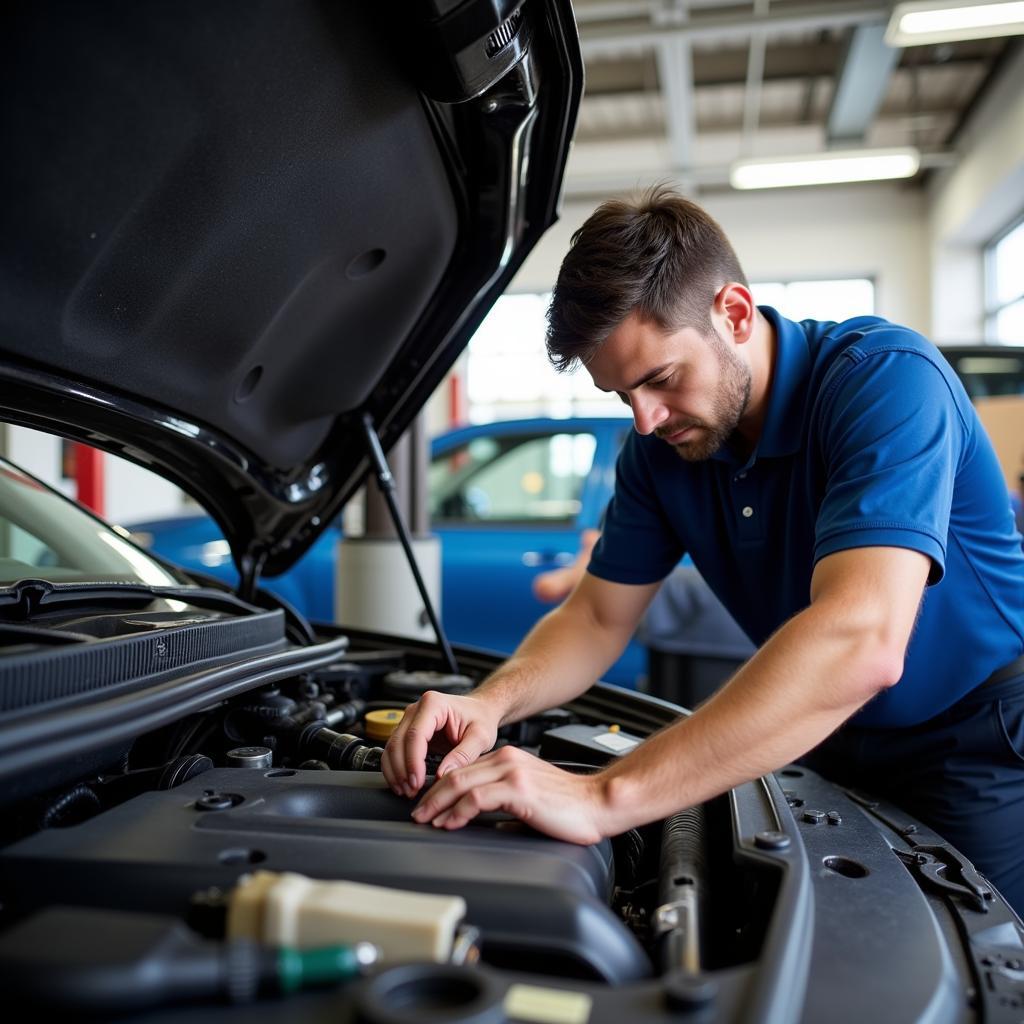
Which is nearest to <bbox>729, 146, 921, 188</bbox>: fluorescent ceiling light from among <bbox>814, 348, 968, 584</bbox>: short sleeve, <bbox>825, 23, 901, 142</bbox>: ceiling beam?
<bbox>825, 23, 901, 142</bbox>: ceiling beam

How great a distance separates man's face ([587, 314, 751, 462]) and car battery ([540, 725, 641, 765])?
0.44 m

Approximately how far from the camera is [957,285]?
870 centimetres

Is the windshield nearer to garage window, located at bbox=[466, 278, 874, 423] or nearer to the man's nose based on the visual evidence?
the man's nose

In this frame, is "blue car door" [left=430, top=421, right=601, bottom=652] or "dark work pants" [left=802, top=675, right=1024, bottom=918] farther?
"blue car door" [left=430, top=421, right=601, bottom=652]

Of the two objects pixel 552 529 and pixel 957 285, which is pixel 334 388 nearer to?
pixel 552 529

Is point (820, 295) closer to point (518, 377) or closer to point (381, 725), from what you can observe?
point (518, 377)

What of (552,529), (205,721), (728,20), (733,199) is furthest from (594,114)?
(205,721)

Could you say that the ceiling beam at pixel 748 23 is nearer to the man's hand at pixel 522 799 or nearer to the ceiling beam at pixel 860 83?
the ceiling beam at pixel 860 83

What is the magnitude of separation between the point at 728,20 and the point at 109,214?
5.45 meters

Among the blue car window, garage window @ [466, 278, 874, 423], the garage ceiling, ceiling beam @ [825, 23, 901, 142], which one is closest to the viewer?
the blue car window

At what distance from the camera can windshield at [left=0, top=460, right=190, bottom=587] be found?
140 centimetres

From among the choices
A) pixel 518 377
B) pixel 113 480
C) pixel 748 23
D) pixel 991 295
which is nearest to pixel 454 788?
pixel 748 23

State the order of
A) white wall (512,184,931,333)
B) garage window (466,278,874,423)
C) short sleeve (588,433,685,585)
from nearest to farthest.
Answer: short sleeve (588,433,685,585), white wall (512,184,931,333), garage window (466,278,874,423)

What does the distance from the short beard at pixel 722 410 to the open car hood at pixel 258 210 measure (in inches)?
14.4
